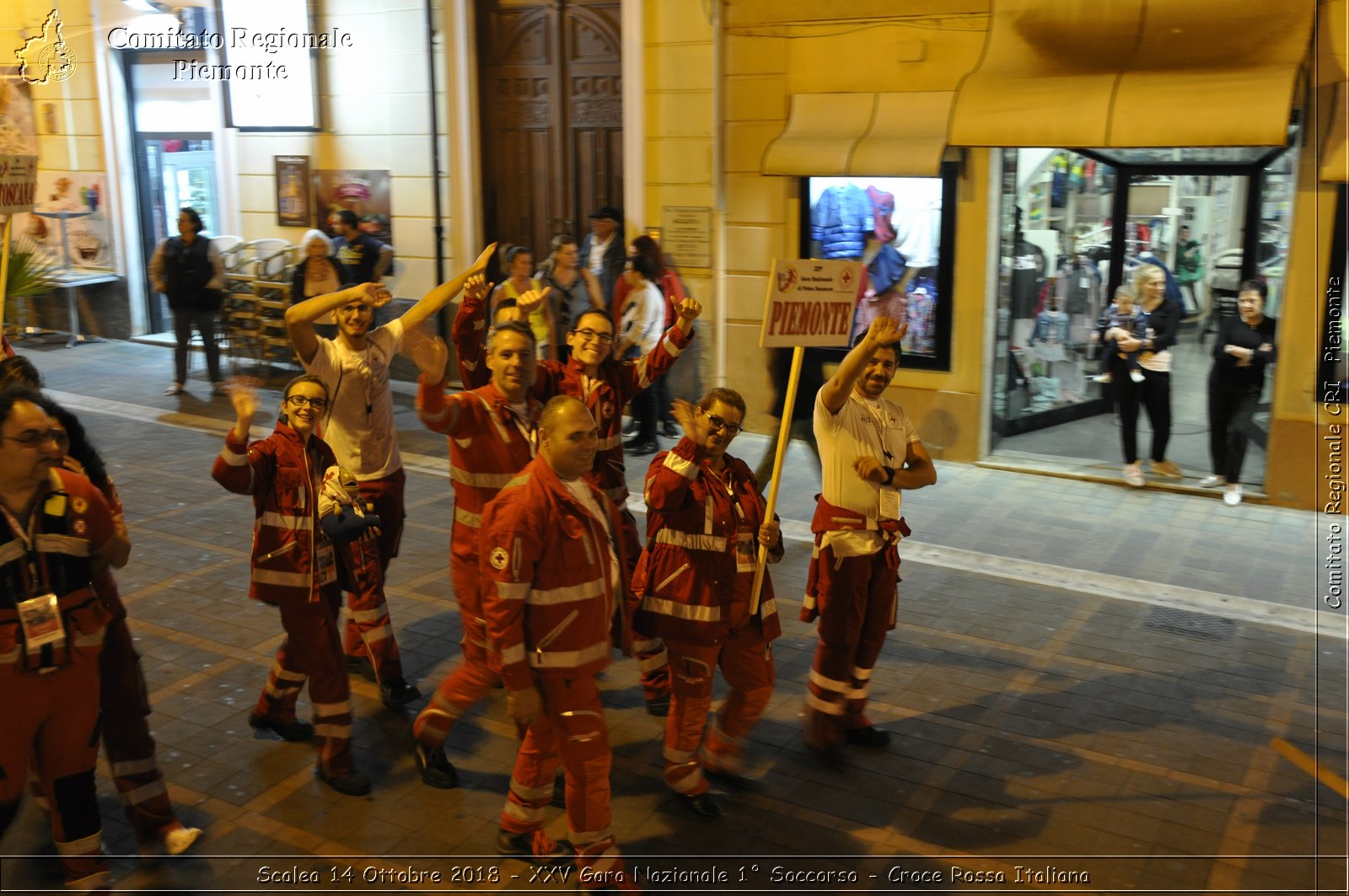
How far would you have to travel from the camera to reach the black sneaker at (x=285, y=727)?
607 centimetres

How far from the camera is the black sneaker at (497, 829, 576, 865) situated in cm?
498

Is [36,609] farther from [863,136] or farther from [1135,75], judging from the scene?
[1135,75]

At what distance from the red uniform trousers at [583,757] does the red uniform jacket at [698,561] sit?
0.57m

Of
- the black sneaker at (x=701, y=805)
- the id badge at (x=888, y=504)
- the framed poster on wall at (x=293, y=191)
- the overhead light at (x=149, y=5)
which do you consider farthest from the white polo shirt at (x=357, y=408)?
the overhead light at (x=149, y=5)

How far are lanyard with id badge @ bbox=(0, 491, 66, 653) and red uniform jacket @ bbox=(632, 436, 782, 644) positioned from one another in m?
2.18

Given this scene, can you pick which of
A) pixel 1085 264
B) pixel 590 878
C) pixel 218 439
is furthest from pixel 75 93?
pixel 590 878

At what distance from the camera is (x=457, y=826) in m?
5.28

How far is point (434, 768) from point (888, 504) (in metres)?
2.41

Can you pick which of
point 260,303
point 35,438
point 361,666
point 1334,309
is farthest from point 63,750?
point 260,303

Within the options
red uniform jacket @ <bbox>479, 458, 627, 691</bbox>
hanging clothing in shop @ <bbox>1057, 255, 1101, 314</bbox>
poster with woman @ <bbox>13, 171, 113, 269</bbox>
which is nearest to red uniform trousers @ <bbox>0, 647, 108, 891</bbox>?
red uniform jacket @ <bbox>479, 458, 627, 691</bbox>

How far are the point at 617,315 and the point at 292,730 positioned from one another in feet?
20.1

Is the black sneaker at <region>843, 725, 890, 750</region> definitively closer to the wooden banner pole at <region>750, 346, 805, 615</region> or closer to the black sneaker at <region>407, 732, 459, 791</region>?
the wooden banner pole at <region>750, 346, 805, 615</region>

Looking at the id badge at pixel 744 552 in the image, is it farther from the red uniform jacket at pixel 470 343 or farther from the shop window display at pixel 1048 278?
the shop window display at pixel 1048 278

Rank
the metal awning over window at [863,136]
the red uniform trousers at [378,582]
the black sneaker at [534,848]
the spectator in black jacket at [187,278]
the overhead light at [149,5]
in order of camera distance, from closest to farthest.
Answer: the black sneaker at [534,848], the red uniform trousers at [378,582], the metal awning over window at [863,136], the spectator in black jacket at [187,278], the overhead light at [149,5]
